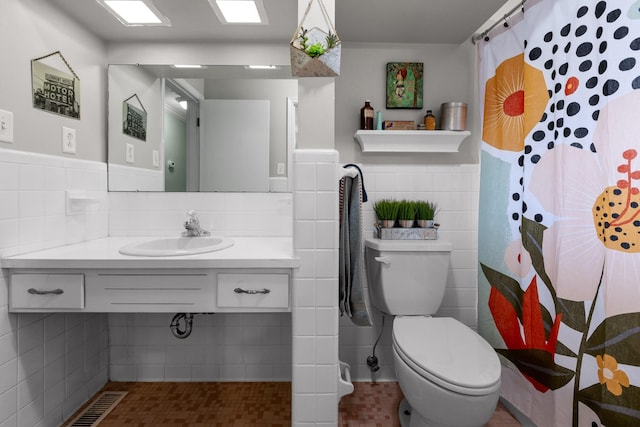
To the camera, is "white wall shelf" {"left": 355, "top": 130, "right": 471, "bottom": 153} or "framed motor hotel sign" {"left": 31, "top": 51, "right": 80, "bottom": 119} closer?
"framed motor hotel sign" {"left": 31, "top": 51, "right": 80, "bottom": 119}

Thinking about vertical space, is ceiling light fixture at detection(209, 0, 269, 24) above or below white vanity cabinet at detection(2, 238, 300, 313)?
above

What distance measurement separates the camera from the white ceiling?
1696 mm

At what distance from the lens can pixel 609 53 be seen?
1219mm

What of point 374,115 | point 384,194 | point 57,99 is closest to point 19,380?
point 57,99

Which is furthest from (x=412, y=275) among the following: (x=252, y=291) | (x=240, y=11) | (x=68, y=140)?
(x=68, y=140)

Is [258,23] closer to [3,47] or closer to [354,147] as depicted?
[354,147]

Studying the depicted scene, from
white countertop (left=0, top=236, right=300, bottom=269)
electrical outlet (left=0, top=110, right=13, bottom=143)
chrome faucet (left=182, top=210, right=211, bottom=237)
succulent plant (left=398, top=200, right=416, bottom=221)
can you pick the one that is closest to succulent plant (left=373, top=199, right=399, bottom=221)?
succulent plant (left=398, top=200, right=416, bottom=221)

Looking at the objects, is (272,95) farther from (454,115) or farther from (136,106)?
(454,115)

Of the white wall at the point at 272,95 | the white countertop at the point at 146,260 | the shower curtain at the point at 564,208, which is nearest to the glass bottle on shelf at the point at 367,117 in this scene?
the white wall at the point at 272,95

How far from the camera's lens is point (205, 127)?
1.96m

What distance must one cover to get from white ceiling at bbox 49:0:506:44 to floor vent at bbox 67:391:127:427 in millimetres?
1900

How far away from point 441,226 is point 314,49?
1244 millimetres

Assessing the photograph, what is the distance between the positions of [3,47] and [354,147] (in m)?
1.59

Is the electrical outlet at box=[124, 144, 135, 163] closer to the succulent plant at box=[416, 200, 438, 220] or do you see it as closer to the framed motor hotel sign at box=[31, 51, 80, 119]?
the framed motor hotel sign at box=[31, 51, 80, 119]
